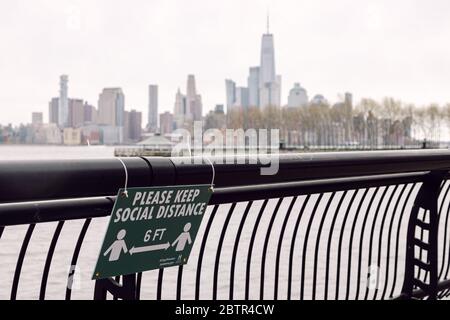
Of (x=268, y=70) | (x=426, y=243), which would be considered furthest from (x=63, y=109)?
(x=268, y=70)

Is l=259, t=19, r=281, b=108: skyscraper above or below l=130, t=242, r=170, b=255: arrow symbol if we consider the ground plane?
above

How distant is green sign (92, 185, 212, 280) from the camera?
1722mm

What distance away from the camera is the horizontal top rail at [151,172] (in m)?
1.45

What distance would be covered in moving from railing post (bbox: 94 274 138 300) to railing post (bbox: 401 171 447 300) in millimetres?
2358

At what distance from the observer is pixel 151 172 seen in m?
1.76

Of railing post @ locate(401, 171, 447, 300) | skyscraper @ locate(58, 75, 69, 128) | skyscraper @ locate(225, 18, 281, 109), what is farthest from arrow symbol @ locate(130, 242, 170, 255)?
skyscraper @ locate(225, 18, 281, 109)

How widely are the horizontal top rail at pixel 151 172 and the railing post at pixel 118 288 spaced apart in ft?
1.29

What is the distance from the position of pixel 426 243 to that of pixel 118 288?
98.6 inches

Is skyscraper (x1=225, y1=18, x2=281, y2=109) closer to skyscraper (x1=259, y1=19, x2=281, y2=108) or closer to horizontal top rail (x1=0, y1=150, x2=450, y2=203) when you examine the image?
skyscraper (x1=259, y1=19, x2=281, y2=108)

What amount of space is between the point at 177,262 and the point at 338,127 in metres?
115

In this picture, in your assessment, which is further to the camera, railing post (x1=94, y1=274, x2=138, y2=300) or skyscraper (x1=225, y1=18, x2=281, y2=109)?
skyscraper (x1=225, y1=18, x2=281, y2=109)
